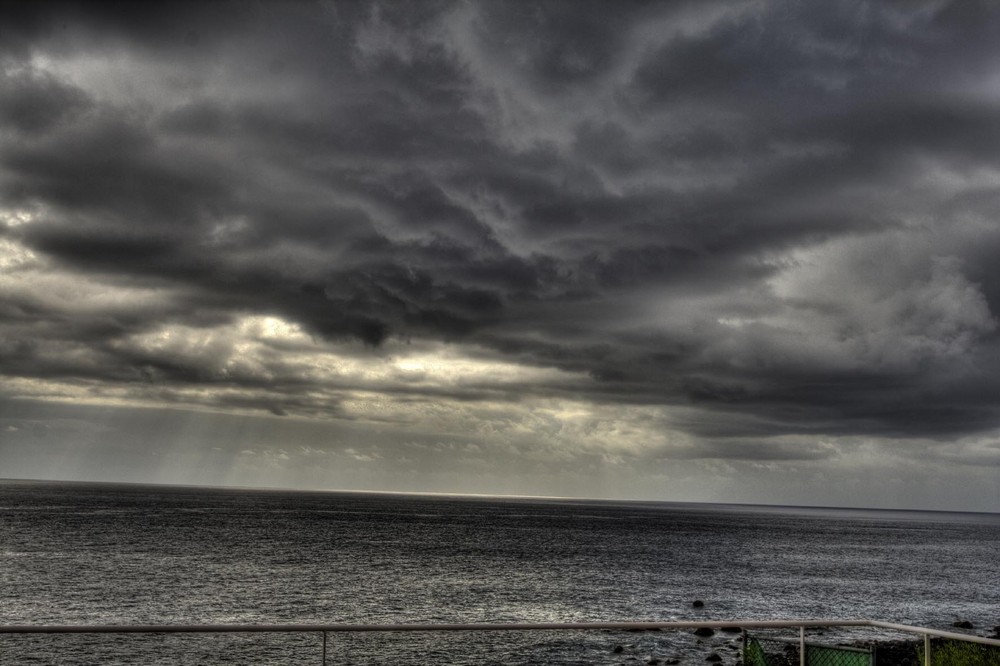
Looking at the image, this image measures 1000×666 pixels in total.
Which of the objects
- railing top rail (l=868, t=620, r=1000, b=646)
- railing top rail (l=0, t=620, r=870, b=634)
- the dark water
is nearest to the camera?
railing top rail (l=0, t=620, r=870, b=634)

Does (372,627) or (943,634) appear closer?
(372,627)

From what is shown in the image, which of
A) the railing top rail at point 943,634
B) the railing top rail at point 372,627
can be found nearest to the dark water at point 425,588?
the railing top rail at point 372,627

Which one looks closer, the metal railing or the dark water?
the metal railing

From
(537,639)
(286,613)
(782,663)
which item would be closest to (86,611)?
(286,613)

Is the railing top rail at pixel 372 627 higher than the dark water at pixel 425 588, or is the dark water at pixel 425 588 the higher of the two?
the railing top rail at pixel 372 627

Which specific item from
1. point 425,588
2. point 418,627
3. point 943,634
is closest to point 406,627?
point 418,627

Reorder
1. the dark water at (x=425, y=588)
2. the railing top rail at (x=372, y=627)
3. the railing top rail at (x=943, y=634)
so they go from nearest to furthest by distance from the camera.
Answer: the railing top rail at (x=372, y=627)
the railing top rail at (x=943, y=634)
the dark water at (x=425, y=588)

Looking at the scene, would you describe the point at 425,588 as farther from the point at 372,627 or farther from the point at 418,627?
the point at 372,627

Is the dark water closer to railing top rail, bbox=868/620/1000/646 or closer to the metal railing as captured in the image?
the metal railing

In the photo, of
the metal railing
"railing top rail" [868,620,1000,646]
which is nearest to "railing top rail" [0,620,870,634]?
the metal railing

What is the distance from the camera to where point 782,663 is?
29.3 meters

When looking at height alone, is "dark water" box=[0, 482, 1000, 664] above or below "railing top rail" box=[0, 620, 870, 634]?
below

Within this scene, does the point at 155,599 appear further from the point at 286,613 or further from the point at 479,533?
the point at 479,533

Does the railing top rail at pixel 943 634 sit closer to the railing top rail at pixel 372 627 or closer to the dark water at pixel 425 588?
the railing top rail at pixel 372 627
